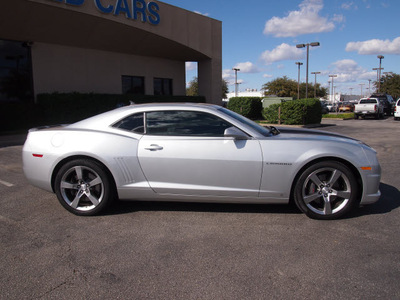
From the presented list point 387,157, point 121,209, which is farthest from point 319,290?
point 387,157

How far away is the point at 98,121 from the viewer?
4.44 metres

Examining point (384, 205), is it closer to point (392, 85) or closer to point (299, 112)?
point (299, 112)

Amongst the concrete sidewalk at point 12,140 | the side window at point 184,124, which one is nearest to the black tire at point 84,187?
the side window at point 184,124

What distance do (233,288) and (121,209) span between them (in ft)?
7.82

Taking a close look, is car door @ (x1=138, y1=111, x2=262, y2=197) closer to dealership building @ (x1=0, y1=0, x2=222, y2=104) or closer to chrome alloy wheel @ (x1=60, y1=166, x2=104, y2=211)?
chrome alloy wheel @ (x1=60, y1=166, x2=104, y2=211)

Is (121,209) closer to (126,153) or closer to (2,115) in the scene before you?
(126,153)

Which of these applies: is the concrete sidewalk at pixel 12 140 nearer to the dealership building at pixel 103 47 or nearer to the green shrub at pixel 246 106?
the dealership building at pixel 103 47

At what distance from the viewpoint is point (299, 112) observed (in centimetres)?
1833

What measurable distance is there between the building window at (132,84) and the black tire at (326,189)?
59.1ft

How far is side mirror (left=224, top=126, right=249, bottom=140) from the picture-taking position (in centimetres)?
397

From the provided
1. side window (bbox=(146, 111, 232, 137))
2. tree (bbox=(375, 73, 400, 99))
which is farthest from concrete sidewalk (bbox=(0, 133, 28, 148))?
tree (bbox=(375, 73, 400, 99))

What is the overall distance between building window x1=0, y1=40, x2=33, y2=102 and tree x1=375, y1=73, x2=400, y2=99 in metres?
65.2

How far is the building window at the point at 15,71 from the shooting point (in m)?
15.5

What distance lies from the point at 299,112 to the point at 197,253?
16411 millimetres
